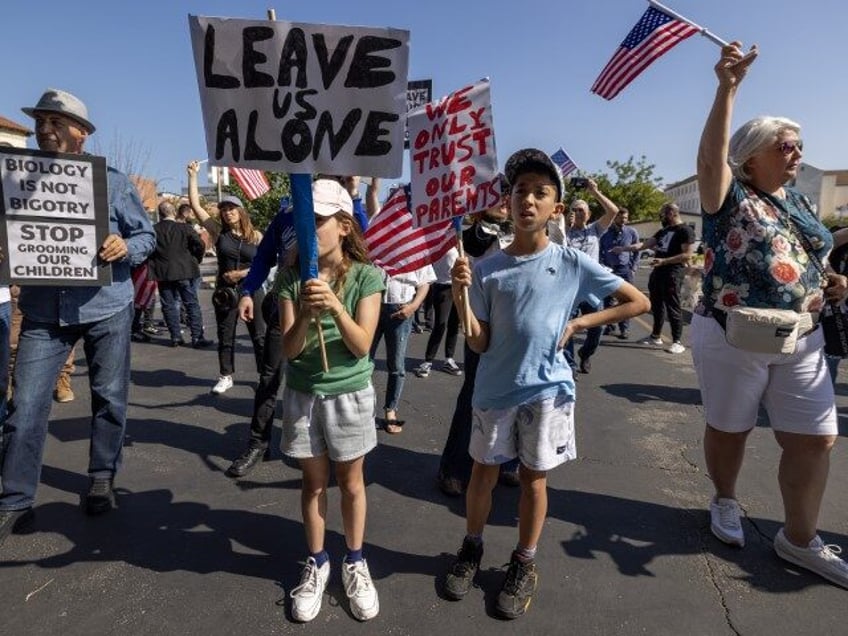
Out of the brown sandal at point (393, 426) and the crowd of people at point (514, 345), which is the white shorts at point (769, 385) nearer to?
the crowd of people at point (514, 345)

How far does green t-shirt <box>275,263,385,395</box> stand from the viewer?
228cm

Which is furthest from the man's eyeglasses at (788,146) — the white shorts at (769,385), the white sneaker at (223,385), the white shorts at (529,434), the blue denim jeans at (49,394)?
the white sneaker at (223,385)

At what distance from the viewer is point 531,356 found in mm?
2275

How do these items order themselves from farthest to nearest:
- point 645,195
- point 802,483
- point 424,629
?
1. point 645,195
2. point 802,483
3. point 424,629

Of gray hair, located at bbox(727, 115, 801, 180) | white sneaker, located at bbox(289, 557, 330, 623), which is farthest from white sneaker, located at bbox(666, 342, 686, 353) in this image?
white sneaker, located at bbox(289, 557, 330, 623)

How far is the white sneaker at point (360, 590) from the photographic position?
7.49 feet

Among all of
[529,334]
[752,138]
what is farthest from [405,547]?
[752,138]

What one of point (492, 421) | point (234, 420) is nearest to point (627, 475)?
point (492, 421)

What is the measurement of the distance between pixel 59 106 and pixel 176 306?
543 cm

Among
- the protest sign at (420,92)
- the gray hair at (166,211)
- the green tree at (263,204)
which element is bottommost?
the gray hair at (166,211)

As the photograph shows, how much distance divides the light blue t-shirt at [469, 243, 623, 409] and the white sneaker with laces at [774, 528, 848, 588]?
145 centimetres

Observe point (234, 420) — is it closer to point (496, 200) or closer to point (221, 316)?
point (221, 316)

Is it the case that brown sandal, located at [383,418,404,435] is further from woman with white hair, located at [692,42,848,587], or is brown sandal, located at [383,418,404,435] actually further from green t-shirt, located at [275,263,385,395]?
woman with white hair, located at [692,42,848,587]

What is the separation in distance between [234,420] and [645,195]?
47502 mm
